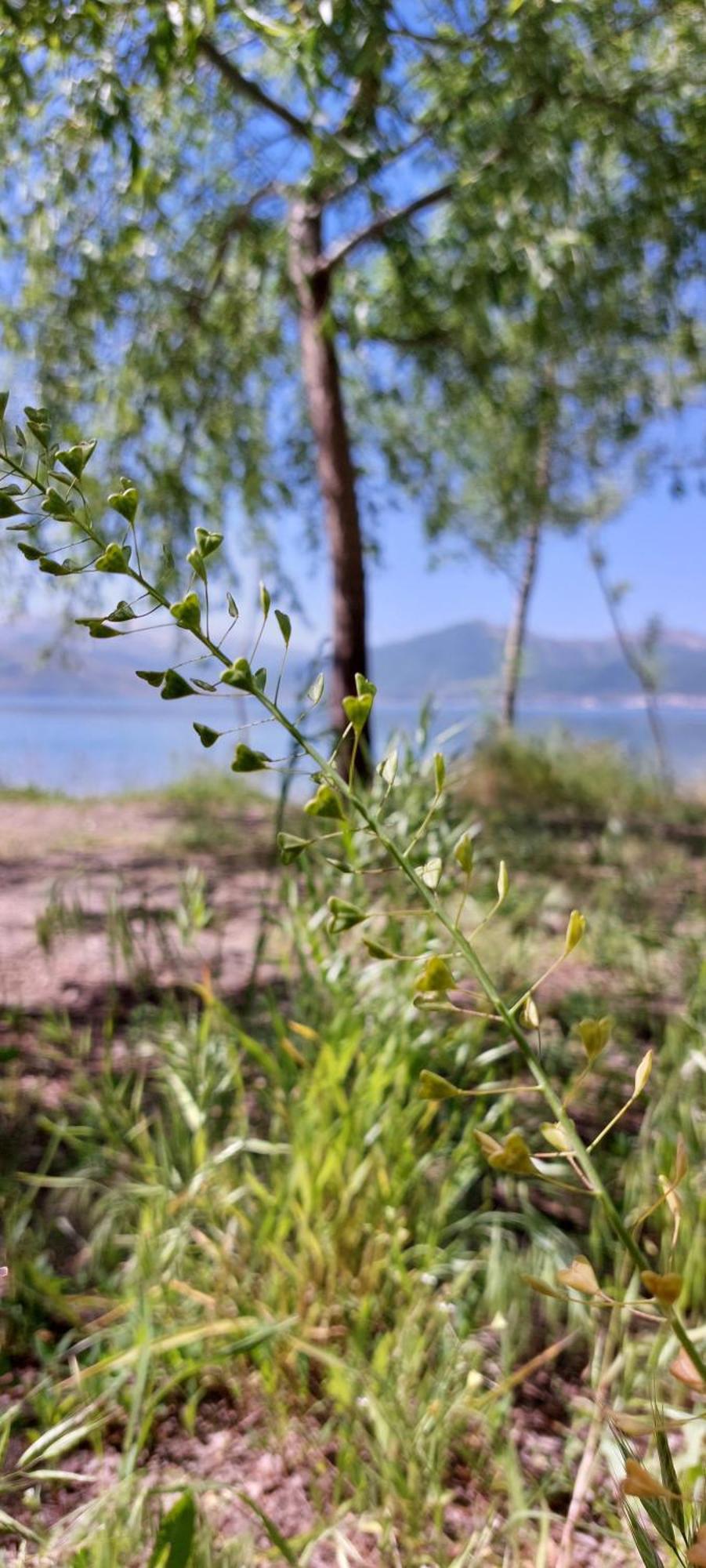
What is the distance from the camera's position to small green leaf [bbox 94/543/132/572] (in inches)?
16.4

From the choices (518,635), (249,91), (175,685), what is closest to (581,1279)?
(175,685)

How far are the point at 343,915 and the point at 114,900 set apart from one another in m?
1.47

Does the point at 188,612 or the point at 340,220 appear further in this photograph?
the point at 340,220

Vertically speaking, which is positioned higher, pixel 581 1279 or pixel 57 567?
pixel 57 567

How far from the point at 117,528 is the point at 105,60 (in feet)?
11.0

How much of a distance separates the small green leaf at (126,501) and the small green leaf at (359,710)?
0.37ft

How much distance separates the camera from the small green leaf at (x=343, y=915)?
430 mm

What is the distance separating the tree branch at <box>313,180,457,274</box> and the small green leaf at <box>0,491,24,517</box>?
4.99 metres

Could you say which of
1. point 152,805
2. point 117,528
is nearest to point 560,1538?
point 117,528

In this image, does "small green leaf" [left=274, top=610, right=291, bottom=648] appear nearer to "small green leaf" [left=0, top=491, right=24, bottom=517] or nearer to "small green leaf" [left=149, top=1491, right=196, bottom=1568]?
"small green leaf" [left=0, top=491, right=24, bottom=517]

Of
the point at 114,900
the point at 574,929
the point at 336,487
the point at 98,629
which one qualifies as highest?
the point at 336,487

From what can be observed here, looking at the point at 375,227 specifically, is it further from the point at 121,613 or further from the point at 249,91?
the point at 121,613

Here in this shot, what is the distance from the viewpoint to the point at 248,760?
0.42 m

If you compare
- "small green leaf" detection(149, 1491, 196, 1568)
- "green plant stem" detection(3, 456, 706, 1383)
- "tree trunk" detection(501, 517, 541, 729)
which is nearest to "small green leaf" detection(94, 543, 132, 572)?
"green plant stem" detection(3, 456, 706, 1383)
